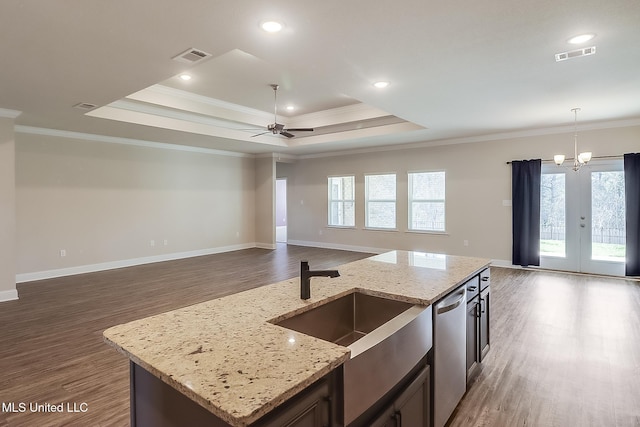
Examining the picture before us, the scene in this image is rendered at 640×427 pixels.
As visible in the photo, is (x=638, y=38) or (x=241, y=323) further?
(x=638, y=38)

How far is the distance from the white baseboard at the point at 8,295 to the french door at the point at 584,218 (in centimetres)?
896

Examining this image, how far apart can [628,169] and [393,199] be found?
4445mm

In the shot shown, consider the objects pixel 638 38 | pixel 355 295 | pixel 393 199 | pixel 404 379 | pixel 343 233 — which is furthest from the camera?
pixel 343 233

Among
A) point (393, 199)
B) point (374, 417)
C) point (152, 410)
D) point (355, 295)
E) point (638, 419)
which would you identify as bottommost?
point (638, 419)

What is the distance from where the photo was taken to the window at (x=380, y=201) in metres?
8.68

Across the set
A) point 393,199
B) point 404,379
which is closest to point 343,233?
point 393,199

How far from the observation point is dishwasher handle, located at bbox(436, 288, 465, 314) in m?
1.85

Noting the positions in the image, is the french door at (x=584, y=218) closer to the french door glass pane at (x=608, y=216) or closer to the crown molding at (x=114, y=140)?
the french door glass pane at (x=608, y=216)

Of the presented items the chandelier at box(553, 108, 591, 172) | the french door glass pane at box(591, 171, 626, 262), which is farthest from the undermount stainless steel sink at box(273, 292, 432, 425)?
the french door glass pane at box(591, 171, 626, 262)

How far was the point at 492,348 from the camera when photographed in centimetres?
325

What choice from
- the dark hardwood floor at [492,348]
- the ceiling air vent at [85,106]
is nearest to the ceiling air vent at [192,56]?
the ceiling air vent at [85,106]

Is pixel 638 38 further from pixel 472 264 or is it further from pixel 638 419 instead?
pixel 638 419

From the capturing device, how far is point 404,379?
157 cm

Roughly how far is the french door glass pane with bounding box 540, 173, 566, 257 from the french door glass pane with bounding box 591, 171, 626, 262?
1.46 feet
